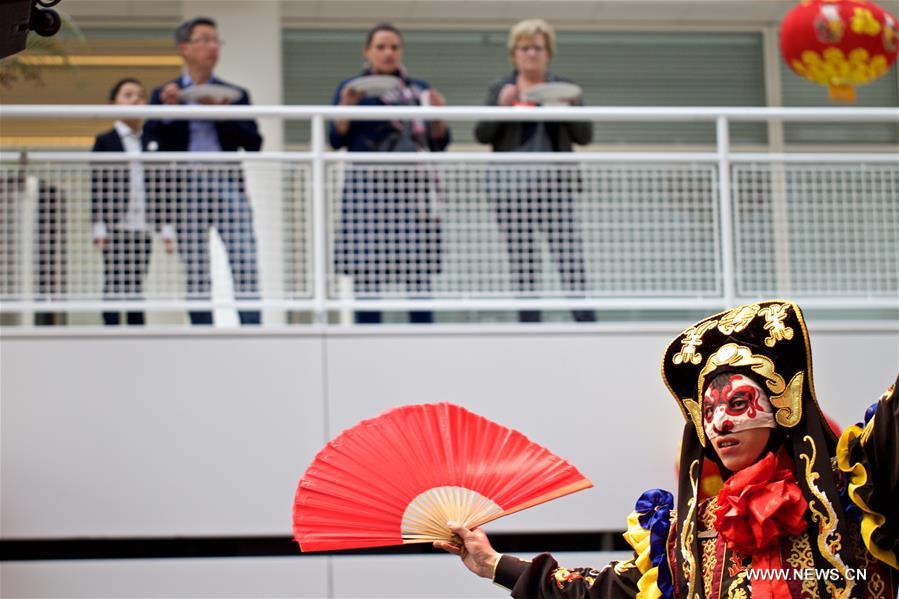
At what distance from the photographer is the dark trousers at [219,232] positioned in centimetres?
602

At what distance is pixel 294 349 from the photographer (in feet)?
19.6

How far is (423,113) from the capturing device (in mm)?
6102

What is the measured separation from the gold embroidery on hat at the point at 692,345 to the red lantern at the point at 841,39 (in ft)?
11.9

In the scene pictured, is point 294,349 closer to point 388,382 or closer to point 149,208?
point 388,382

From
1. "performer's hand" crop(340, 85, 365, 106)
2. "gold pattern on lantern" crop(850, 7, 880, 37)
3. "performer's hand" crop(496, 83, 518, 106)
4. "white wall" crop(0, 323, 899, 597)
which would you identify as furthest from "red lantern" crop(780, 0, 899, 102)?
"performer's hand" crop(340, 85, 365, 106)

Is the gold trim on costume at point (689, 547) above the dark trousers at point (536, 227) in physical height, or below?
below

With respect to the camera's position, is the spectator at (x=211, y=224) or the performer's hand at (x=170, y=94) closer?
the spectator at (x=211, y=224)

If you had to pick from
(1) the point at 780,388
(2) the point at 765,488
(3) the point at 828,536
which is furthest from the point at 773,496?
(1) the point at 780,388

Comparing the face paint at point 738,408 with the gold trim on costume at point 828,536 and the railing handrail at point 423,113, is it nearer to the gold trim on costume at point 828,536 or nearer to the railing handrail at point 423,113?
the gold trim on costume at point 828,536

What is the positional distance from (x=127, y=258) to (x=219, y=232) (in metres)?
0.40

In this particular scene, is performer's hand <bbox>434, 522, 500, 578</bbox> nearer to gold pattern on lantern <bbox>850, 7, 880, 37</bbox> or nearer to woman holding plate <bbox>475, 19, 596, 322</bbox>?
woman holding plate <bbox>475, 19, 596, 322</bbox>

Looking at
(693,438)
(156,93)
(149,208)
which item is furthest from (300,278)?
(693,438)

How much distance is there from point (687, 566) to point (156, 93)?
3.83 metres

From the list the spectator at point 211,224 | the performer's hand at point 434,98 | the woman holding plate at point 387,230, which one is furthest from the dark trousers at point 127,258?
the performer's hand at point 434,98
